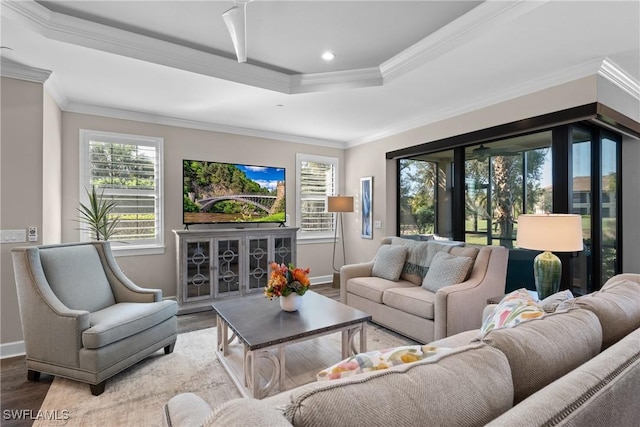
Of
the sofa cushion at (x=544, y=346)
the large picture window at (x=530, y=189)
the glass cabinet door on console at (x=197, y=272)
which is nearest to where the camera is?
the sofa cushion at (x=544, y=346)

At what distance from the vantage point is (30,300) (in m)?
2.29

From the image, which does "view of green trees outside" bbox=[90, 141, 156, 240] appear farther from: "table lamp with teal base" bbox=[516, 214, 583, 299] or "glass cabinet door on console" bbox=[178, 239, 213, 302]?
"table lamp with teal base" bbox=[516, 214, 583, 299]

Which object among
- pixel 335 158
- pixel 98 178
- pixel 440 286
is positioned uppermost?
pixel 335 158

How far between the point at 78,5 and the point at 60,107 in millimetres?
1809

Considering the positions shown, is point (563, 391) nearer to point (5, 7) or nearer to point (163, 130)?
point (5, 7)

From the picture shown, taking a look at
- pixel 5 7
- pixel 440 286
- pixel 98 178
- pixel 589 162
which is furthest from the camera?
pixel 98 178

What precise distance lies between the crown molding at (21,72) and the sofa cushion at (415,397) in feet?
11.8

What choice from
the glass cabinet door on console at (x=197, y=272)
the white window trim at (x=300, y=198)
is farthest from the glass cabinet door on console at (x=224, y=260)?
the white window trim at (x=300, y=198)

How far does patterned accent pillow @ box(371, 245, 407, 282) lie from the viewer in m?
3.66

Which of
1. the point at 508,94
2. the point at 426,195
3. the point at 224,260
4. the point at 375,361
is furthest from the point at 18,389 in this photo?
the point at 508,94

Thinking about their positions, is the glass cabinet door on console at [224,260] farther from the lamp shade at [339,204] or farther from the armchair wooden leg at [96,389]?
the armchair wooden leg at [96,389]

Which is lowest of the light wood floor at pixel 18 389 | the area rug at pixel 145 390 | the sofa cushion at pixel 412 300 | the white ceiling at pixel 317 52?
the light wood floor at pixel 18 389

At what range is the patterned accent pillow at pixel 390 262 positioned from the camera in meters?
3.66

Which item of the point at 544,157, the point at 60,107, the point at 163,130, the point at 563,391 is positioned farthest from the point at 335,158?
the point at 563,391
